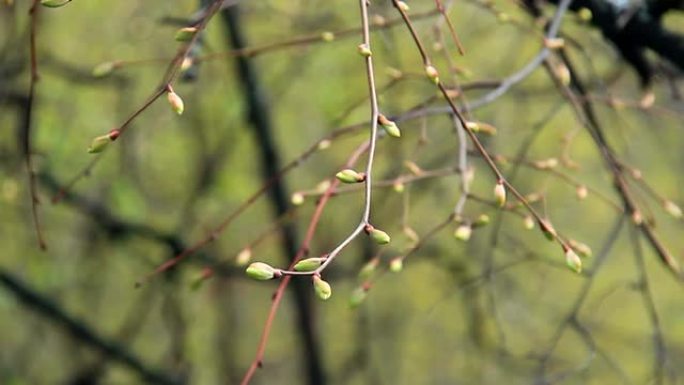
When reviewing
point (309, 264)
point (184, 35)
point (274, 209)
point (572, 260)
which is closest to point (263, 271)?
point (309, 264)

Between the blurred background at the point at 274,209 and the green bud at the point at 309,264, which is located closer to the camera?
the green bud at the point at 309,264

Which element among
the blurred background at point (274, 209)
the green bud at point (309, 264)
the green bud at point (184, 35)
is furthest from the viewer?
the blurred background at point (274, 209)

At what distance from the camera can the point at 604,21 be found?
9.64ft

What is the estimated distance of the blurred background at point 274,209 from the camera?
5.48 metres

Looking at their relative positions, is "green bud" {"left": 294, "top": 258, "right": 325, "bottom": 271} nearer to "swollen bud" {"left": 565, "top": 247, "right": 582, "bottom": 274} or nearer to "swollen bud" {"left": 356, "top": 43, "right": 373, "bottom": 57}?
"swollen bud" {"left": 356, "top": 43, "right": 373, "bottom": 57}

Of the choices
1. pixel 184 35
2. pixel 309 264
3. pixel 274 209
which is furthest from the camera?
pixel 274 209

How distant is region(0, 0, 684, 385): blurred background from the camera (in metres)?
5.48

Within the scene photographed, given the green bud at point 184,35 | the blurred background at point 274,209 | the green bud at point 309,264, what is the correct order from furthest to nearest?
1. the blurred background at point 274,209
2. the green bud at point 184,35
3. the green bud at point 309,264

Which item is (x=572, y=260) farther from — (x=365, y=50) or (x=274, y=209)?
(x=274, y=209)

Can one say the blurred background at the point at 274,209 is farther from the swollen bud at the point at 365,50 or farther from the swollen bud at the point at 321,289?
the swollen bud at the point at 321,289

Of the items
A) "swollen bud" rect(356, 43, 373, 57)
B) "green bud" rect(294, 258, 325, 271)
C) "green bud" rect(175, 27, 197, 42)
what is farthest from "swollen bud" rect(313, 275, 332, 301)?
"green bud" rect(175, 27, 197, 42)

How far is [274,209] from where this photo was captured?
18.7 ft

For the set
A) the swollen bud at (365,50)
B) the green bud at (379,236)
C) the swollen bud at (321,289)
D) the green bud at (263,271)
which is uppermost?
the swollen bud at (365,50)

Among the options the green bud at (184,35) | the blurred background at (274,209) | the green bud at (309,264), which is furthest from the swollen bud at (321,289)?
the blurred background at (274,209)
